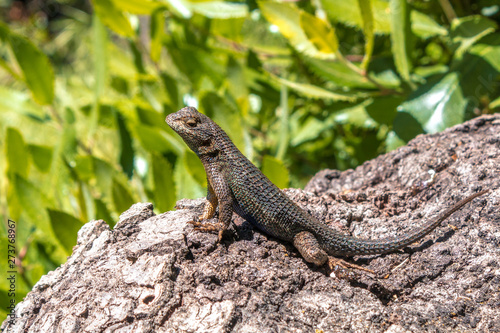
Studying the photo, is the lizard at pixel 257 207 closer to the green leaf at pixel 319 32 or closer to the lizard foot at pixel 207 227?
the lizard foot at pixel 207 227

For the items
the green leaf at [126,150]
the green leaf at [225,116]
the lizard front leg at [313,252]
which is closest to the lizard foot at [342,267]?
the lizard front leg at [313,252]

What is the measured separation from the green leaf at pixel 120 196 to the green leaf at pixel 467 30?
2605 mm

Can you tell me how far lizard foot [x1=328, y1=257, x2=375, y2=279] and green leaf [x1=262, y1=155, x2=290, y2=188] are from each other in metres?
0.76

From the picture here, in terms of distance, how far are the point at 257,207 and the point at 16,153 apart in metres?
2.11

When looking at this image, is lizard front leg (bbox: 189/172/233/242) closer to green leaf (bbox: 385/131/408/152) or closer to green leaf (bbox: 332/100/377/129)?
green leaf (bbox: 385/131/408/152)

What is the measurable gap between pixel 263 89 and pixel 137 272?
2.39m

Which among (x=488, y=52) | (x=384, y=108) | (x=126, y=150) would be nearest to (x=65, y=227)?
(x=126, y=150)

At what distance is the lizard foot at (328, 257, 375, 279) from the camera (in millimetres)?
2431

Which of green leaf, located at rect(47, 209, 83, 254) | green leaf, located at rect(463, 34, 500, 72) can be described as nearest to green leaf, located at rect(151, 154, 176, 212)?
green leaf, located at rect(47, 209, 83, 254)

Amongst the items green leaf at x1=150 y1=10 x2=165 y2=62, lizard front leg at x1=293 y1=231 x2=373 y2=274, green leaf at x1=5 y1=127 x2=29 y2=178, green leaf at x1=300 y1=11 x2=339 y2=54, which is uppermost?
green leaf at x1=150 y1=10 x2=165 y2=62

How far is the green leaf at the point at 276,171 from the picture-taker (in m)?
3.15

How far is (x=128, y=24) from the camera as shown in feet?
13.3

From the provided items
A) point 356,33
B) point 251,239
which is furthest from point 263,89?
point 251,239

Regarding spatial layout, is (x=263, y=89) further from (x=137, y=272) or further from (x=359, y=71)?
(x=137, y=272)
